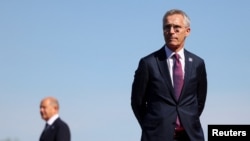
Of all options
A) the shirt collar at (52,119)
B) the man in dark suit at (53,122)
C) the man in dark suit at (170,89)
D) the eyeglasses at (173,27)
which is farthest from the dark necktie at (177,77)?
the shirt collar at (52,119)

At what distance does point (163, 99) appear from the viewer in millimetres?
6680

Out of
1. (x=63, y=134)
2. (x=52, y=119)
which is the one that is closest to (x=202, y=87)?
(x=63, y=134)

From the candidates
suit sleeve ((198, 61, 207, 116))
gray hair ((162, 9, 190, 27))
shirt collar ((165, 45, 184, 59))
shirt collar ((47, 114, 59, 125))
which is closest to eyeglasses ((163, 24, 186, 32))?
gray hair ((162, 9, 190, 27))

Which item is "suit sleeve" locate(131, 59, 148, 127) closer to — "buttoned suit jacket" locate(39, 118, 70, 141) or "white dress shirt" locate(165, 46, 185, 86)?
"white dress shirt" locate(165, 46, 185, 86)

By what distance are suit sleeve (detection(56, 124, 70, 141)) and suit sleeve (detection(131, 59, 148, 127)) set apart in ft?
4.53

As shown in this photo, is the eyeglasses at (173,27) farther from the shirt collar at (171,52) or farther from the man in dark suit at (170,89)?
the shirt collar at (171,52)

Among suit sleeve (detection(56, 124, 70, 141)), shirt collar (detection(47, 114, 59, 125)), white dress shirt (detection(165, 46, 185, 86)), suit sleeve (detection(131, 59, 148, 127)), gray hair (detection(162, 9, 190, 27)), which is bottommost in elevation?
suit sleeve (detection(56, 124, 70, 141))

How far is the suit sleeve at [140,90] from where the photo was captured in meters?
6.95

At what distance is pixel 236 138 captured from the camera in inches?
444

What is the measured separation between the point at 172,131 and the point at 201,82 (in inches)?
43.3

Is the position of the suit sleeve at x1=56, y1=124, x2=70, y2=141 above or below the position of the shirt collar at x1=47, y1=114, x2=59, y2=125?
below

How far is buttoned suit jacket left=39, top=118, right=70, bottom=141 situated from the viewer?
784 cm

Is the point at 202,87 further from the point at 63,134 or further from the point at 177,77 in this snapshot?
the point at 63,134

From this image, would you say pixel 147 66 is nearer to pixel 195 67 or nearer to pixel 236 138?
pixel 195 67
